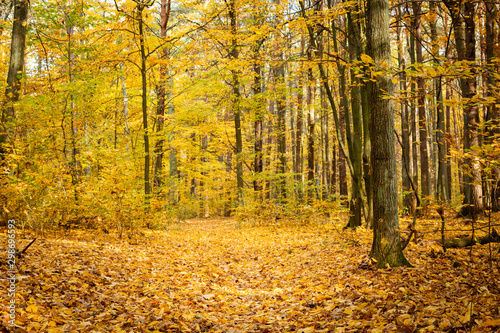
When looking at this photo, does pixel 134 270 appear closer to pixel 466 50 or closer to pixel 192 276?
pixel 192 276

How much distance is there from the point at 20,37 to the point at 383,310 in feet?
33.3

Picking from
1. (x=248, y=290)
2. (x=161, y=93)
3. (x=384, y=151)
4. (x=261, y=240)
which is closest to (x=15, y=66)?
(x=161, y=93)

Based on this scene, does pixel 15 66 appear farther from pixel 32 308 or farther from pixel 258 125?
pixel 258 125

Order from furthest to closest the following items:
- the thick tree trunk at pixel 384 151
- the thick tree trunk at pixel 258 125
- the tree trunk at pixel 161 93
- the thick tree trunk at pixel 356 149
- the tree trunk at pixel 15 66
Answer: the thick tree trunk at pixel 258 125 → the tree trunk at pixel 161 93 → the thick tree trunk at pixel 356 149 → the tree trunk at pixel 15 66 → the thick tree trunk at pixel 384 151

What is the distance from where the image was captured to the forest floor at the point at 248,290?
11.2ft

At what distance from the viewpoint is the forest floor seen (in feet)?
11.2

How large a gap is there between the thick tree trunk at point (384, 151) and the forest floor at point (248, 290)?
15.9 inches

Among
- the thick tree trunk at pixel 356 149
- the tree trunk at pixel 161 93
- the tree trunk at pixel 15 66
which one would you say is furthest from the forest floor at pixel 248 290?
the tree trunk at pixel 161 93

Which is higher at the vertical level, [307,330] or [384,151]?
[384,151]

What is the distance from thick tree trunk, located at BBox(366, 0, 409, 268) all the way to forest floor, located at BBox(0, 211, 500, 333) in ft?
1.33

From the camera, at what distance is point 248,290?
562cm

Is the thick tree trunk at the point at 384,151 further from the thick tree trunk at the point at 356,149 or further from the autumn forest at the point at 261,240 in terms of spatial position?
the thick tree trunk at the point at 356,149

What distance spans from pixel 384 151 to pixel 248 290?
3.37 meters

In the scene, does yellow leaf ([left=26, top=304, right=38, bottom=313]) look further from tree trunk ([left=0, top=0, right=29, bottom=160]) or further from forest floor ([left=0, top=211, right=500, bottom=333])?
tree trunk ([left=0, top=0, right=29, bottom=160])
